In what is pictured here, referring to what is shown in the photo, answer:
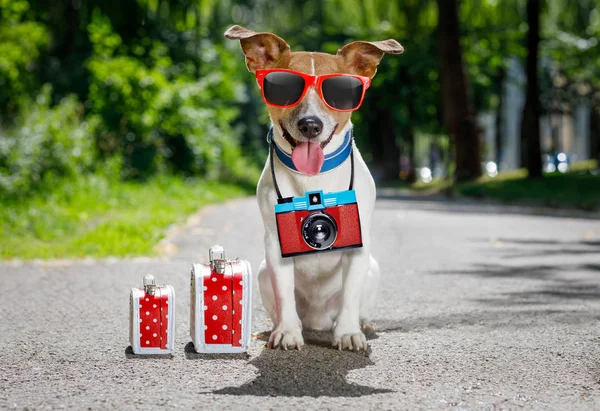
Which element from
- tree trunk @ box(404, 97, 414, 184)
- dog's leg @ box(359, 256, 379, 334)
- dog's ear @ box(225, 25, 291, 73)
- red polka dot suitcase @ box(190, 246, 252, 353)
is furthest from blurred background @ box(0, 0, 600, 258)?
red polka dot suitcase @ box(190, 246, 252, 353)

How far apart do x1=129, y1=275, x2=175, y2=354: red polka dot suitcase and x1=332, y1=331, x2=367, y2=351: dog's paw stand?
31.2 inches

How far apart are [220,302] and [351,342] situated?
2.15 feet

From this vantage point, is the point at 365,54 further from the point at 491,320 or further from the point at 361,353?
the point at 491,320

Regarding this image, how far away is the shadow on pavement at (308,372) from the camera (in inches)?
144

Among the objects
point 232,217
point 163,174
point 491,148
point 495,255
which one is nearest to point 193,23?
point 163,174

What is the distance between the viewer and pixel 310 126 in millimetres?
4094

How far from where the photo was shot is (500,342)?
468 centimetres

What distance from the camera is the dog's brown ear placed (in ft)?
14.2

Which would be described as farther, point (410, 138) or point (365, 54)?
point (410, 138)

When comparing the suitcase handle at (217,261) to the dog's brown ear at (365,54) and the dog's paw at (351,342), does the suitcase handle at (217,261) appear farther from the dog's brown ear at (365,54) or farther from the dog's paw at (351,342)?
the dog's brown ear at (365,54)

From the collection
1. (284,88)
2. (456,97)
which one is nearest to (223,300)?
(284,88)

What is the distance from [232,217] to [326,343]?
928 centimetres

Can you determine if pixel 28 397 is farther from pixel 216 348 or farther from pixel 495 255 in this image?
pixel 495 255

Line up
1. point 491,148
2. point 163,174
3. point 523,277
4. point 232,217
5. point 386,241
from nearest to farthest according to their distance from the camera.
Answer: point 523,277
point 386,241
point 232,217
point 163,174
point 491,148
